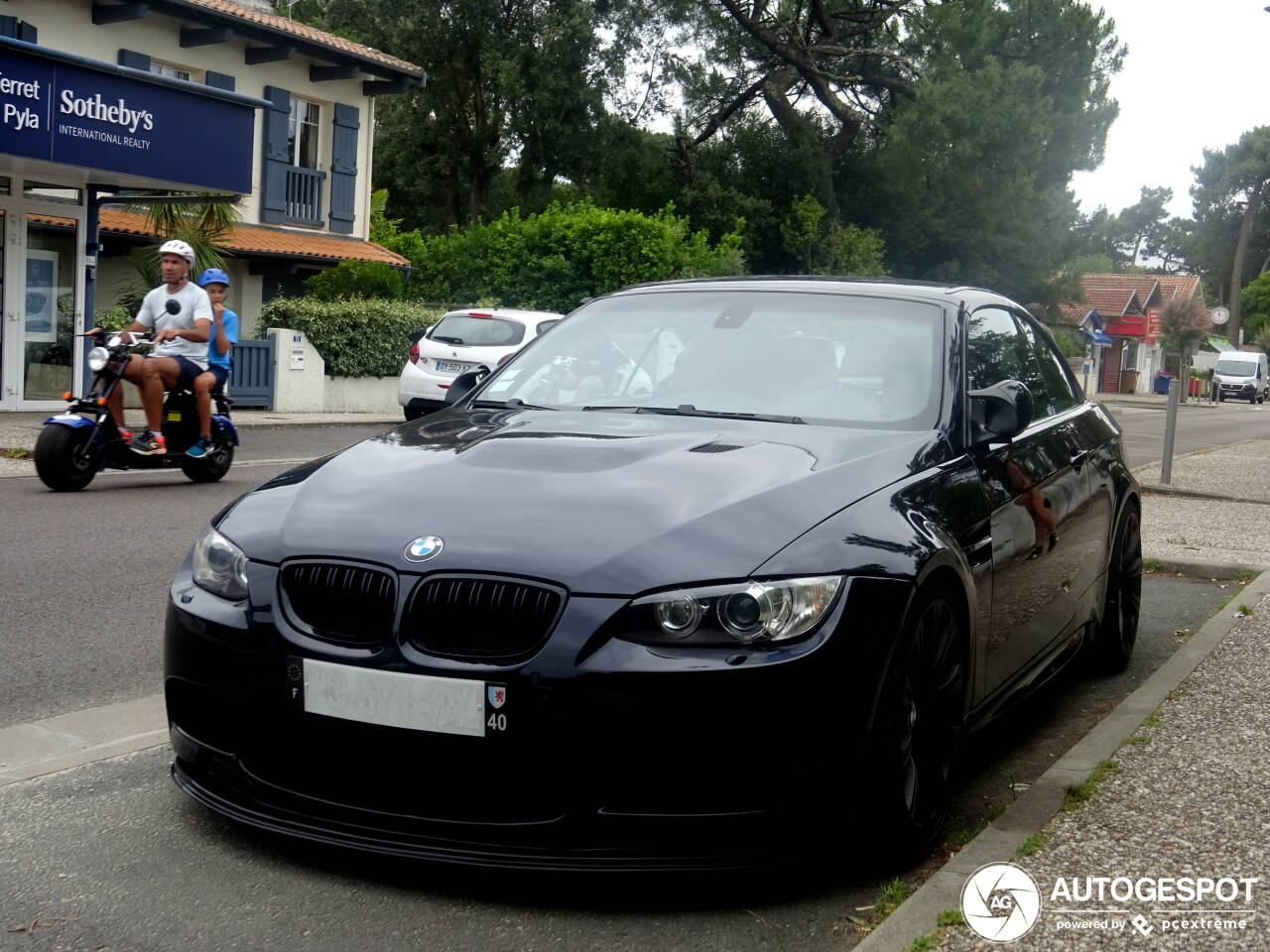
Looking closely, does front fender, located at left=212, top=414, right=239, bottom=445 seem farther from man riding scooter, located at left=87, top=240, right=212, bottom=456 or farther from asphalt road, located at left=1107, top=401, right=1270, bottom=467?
asphalt road, located at left=1107, top=401, right=1270, bottom=467

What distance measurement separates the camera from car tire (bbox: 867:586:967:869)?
3443mm

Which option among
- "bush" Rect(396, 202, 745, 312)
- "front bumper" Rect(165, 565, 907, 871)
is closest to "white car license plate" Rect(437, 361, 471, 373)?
"bush" Rect(396, 202, 745, 312)

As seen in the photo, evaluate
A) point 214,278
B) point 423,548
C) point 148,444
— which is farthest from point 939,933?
point 214,278

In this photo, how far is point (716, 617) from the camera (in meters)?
3.20

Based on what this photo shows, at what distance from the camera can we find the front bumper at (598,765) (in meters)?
3.13

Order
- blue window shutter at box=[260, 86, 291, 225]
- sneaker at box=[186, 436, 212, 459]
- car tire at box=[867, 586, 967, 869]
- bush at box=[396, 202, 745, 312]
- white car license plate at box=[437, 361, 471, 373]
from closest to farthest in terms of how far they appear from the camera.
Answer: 1. car tire at box=[867, 586, 967, 869]
2. sneaker at box=[186, 436, 212, 459]
3. white car license plate at box=[437, 361, 471, 373]
4. blue window shutter at box=[260, 86, 291, 225]
5. bush at box=[396, 202, 745, 312]

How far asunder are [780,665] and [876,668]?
0.29m

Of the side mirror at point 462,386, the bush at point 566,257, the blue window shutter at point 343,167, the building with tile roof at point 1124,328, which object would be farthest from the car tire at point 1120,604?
the building with tile roof at point 1124,328

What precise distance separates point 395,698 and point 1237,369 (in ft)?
239

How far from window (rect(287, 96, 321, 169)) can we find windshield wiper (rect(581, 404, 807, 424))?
25414 mm

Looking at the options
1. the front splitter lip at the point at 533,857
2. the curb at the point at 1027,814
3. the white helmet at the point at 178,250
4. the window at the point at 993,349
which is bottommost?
the curb at the point at 1027,814

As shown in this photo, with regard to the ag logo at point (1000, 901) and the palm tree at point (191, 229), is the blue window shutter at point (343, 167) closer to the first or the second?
the palm tree at point (191, 229)

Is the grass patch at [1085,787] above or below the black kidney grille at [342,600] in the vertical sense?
below

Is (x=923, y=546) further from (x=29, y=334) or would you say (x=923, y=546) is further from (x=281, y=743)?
(x=29, y=334)
